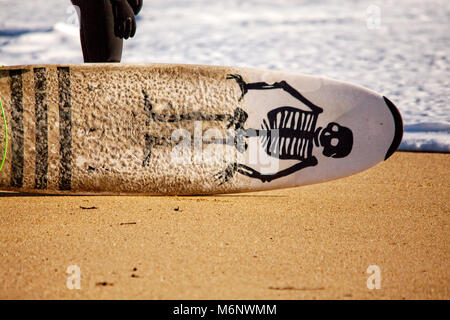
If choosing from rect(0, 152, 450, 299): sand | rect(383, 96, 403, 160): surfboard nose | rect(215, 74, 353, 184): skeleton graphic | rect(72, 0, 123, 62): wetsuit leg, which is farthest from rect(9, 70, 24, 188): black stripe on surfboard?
rect(383, 96, 403, 160): surfboard nose

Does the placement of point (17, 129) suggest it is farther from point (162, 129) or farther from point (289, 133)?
point (289, 133)

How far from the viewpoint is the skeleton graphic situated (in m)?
2.07

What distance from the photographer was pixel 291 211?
1.79m

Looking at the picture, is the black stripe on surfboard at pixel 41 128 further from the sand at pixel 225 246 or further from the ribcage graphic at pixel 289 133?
the ribcage graphic at pixel 289 133

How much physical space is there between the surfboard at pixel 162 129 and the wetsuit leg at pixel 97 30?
0.32m

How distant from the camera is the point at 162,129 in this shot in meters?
1.98

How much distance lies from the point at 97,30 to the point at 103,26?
0.11 feet

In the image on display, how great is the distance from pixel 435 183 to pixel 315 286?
1.69 m

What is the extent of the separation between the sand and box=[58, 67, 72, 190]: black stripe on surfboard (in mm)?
93

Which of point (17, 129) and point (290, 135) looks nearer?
point (17, 129)

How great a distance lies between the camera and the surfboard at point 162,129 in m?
1.94

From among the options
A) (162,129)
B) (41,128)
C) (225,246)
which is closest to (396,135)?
(162,129)

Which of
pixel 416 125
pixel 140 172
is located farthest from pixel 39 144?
pixel 416 125

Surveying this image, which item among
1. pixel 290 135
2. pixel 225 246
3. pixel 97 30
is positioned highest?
pixel 97 30
